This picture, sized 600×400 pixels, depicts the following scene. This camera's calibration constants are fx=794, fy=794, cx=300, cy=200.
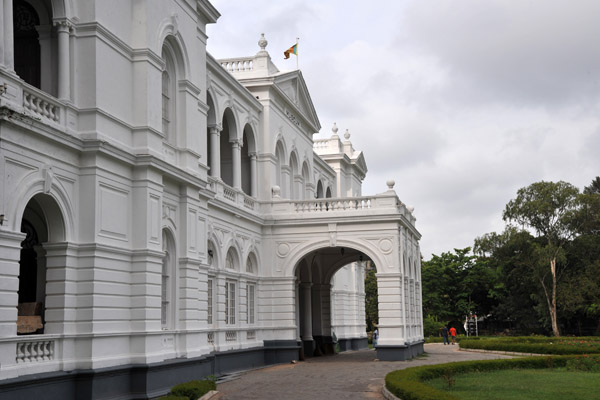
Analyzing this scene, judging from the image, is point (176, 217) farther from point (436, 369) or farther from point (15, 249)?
point (436, 369)

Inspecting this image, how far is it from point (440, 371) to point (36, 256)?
12.1 m

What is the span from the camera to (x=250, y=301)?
102 ft

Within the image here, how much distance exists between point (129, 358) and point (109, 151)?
4598 millimetres

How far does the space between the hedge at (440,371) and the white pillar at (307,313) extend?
40.1ft

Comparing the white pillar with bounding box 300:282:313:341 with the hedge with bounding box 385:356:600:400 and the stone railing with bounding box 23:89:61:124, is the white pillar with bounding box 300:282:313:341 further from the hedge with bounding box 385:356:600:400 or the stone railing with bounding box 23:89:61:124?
the stone railing with bounding box 23:89:61:124

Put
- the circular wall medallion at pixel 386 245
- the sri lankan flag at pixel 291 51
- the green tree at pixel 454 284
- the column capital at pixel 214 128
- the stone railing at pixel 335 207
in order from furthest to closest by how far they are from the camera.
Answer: the green tree at pixel 454 284 → the sri lankan flag at pixel 291 51 → the stone railing at pixel 335 207 → the circular wall medallion at pixel 386 245 → the column capital at pixel 214 128

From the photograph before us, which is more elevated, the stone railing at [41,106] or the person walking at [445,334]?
the stone railing at [41,106]

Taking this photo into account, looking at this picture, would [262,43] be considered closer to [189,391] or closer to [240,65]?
[240,65]

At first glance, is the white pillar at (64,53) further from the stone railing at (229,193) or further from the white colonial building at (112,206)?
the stone railing at (229,193)

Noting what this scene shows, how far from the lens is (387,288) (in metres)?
31.2

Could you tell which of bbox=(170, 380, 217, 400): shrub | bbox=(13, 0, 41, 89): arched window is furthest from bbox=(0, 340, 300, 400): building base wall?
bbox=(13, 0, 41, 89): arched window

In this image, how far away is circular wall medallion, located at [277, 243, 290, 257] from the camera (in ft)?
106

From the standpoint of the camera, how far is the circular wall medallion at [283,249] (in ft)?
106

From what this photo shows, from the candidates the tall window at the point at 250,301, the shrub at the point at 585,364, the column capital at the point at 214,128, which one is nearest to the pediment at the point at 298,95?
the column capital at the point at 214,128
